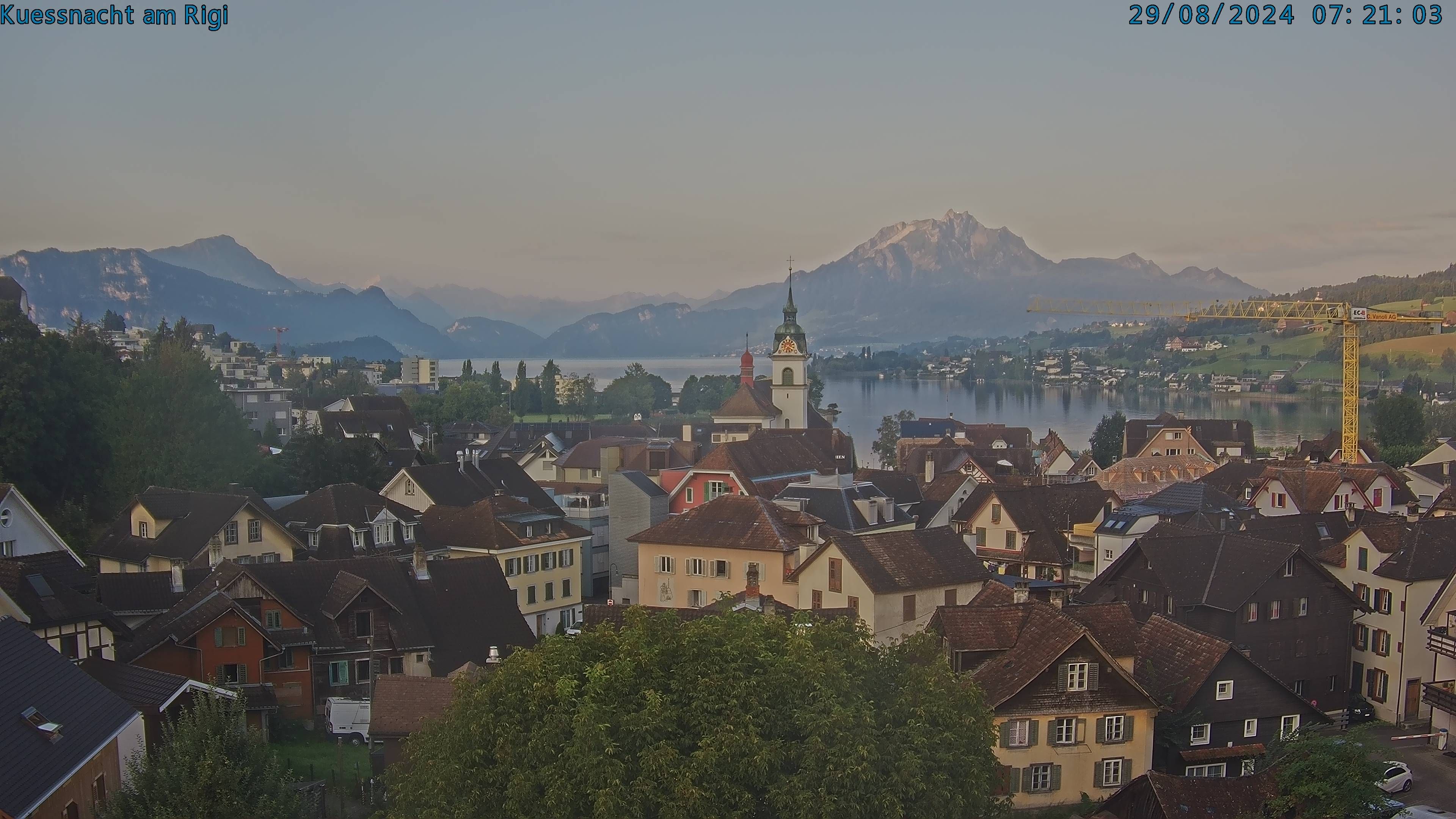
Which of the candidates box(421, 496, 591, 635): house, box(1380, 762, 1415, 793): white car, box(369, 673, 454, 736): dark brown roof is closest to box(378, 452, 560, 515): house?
box(421, 496, 591, 635): house

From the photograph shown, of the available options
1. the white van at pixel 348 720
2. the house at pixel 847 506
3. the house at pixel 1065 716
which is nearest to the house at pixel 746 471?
the house at pixel 847 506

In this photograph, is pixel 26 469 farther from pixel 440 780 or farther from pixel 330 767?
pixel 440 780

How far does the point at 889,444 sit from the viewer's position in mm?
109500

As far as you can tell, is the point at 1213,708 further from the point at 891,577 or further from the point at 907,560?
the point at 907,560

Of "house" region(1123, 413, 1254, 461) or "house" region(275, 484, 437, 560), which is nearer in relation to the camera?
"house" region(275, 484, 437, 560)

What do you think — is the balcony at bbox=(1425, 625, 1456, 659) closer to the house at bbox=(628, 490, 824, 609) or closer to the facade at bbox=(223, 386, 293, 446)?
the house at bbox=(628, 490, 824, 609)

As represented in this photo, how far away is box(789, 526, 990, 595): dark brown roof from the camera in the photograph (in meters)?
31.9

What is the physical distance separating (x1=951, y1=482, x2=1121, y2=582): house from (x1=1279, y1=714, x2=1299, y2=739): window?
14.3 metres

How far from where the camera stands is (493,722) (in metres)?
16.6

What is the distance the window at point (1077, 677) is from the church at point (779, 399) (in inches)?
2351

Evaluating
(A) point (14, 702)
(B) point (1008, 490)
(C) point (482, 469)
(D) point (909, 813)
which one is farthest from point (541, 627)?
(D) point (909, 813)

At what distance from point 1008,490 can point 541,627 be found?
695 inches

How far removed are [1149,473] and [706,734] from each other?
54.8m

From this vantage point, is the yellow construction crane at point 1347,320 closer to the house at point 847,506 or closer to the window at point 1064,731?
the house at point 847,506
